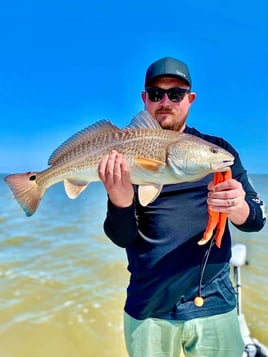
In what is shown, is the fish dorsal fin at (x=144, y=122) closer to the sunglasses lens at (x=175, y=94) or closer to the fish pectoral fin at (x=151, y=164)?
the fish pectoral fin at (x=151, y=164)

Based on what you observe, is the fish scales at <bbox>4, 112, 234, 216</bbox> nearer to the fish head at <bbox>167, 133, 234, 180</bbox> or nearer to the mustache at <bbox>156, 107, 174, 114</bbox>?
the fish head at <bbox>167, 133, 234, 180</bbox>

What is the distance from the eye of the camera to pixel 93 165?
2145 mm

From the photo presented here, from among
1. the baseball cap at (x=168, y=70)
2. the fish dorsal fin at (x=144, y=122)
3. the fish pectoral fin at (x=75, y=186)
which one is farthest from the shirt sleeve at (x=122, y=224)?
the baseball cap at (x=168, y=70)

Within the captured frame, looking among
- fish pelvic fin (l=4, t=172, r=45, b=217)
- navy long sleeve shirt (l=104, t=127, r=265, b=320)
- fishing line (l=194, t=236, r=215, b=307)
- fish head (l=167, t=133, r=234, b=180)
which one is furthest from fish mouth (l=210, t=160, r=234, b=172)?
fish pelvic fin (l=4, t=172, r=45, b=217)

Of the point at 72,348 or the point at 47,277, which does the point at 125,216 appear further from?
the point at 47,277

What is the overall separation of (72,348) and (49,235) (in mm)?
7700

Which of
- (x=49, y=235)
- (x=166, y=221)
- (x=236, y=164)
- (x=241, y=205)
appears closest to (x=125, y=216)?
(x=166, y=221)

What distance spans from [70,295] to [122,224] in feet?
15.6

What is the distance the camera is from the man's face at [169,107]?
2.45m

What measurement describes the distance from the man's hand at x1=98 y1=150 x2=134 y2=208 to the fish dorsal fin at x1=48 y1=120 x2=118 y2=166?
0.73ft

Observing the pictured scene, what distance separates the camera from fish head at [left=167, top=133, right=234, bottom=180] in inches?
76.7

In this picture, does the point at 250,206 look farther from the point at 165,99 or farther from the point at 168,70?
the point at 168,70

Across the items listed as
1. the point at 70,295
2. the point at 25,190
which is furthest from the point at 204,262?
the point at 70,295

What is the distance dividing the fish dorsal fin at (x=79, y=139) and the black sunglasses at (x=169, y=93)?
0.48 metres
